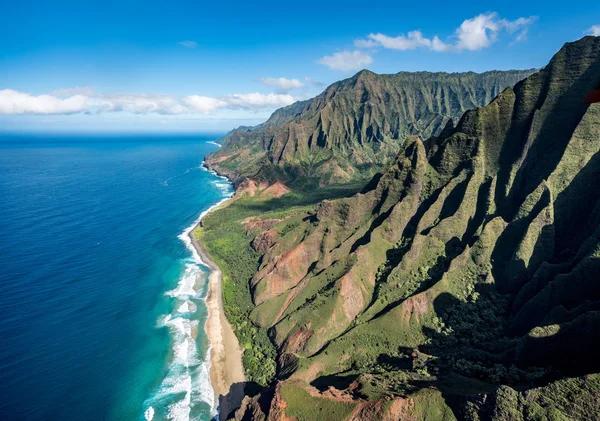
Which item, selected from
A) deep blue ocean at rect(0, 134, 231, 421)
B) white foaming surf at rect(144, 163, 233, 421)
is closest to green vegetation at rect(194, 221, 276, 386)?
deep blue ocean at rect(0, 134, 231, 421)

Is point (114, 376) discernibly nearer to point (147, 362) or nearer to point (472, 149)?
point (147, 362)

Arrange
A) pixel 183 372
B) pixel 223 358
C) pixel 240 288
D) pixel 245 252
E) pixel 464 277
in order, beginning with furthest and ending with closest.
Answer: pixel 245 252, pixel 240 288, pixel 223 358, pixel 183 372, pixel 464 277

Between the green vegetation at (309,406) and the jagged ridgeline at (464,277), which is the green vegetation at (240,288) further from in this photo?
the green vegetation at (309,406)

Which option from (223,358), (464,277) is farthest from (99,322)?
(464,277)

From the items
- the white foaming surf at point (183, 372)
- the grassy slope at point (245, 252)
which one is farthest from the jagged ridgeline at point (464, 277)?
the white foaming surf at point (183, 372)

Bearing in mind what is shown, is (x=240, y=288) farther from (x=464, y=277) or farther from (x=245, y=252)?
(x=464, y=277)

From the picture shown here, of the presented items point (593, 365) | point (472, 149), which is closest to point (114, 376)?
point (593, 365)
